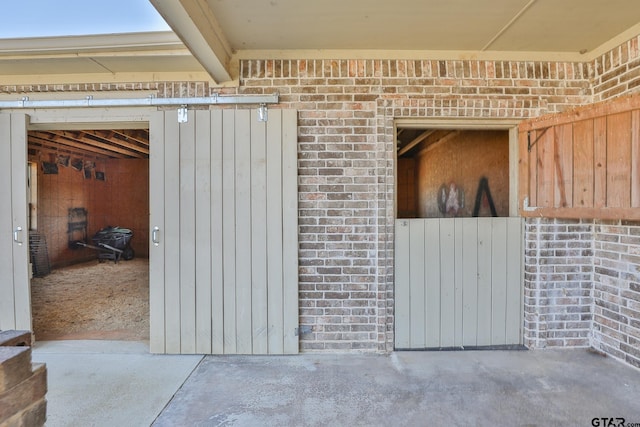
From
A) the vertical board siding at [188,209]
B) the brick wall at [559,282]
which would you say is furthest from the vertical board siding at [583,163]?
the vertical board siding at [188,209]

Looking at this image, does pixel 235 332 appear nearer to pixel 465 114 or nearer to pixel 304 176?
pixel 304 176

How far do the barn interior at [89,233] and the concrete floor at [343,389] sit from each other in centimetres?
97

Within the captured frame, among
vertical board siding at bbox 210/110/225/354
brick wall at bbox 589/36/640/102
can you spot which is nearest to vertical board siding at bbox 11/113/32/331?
vertical board siding at bbox 210/110/225/354

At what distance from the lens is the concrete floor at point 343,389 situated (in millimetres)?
2051

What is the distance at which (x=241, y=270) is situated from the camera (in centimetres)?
287

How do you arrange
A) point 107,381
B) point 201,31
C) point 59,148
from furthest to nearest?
point 59,148 → point 107,381 → point 201,31

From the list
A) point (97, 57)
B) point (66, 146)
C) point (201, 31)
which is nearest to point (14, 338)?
point (201, 31)

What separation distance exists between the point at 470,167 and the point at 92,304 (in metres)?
Answer: 5.33

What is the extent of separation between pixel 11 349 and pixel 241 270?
68.5 inches

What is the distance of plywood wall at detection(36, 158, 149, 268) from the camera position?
25.3 ft

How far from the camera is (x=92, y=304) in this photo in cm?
451

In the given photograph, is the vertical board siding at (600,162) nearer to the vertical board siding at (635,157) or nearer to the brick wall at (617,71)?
the vertical board siding at (635,157)

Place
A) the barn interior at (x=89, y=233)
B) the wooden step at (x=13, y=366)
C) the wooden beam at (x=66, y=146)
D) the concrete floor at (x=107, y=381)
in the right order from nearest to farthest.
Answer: the wooden step at (x=13, y=366), the concrete floor at (x=107, y=381), the barn interior at (x=89, y=233), the wooden beam at (x=66, y=146)

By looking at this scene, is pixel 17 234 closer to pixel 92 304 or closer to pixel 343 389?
pixel 92 304
